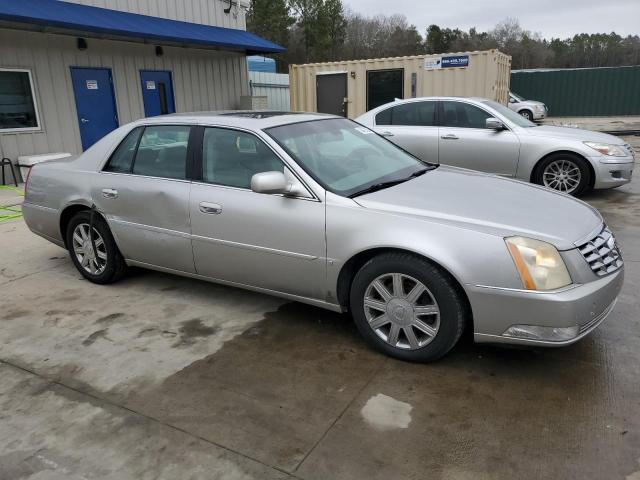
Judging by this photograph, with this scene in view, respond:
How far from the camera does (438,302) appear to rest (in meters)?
2.96

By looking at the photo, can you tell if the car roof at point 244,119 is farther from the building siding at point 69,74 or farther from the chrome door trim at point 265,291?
the building siding at point 69,74

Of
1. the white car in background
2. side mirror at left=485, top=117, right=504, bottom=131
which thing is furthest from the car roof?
the white car in background

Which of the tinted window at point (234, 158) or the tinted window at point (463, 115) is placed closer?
the tinted window at point (234, 158)

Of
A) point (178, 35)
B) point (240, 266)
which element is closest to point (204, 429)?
point (240, 266)

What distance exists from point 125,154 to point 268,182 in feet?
5.79

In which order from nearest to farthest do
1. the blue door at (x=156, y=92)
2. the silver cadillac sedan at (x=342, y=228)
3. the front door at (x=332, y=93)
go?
the silver cadillac sedan at (x=342, y=228) < the blue door at (x=156, y=92) < the front door at (x=332, y=93)

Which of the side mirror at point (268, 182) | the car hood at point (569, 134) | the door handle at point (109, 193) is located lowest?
the door handle at point (109, 193)

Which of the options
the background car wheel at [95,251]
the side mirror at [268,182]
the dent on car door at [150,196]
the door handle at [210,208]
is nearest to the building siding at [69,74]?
the background car wheel at [95,251]

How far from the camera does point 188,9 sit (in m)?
13.2

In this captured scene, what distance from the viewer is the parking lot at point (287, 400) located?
2400mm

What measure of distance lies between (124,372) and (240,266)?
1035mm

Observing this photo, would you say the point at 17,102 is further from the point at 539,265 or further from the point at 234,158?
the point at 539,265

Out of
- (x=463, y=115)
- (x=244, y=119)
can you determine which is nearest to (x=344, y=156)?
(x=244, y=119)

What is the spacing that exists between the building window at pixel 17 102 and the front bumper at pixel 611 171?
10.1 m
